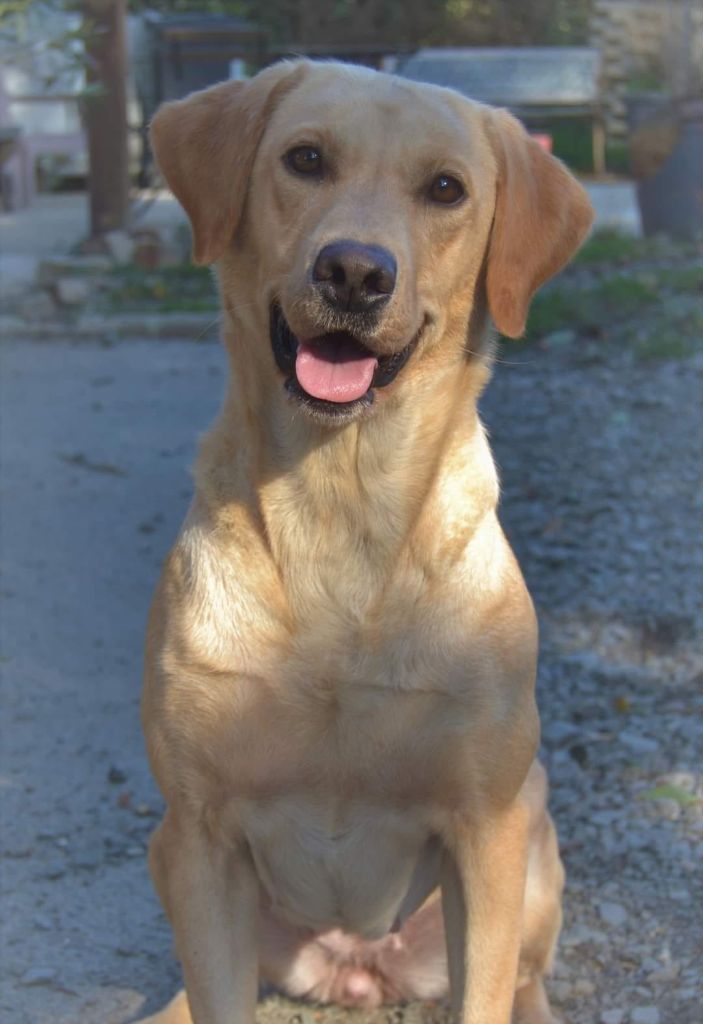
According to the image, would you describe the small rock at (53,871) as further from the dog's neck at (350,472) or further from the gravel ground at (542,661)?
the dog's neck at (350,472)

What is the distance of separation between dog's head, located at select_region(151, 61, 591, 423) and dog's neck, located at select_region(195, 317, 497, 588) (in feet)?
0.22

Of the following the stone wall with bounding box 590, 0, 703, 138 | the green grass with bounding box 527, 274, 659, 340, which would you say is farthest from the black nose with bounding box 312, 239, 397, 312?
the stone wall with bounding box 590, 0, 703, 138

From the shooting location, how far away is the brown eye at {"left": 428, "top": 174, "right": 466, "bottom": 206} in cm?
275

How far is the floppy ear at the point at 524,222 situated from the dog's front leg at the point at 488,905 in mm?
956

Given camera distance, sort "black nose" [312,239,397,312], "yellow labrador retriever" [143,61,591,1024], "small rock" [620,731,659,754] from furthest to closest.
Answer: "small rock" [620,731,659,754] < "yellow labrador retriever" [143,61,591,1024] < "black nose" [312,239,397,312]

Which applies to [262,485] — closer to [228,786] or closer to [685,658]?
[228,786]

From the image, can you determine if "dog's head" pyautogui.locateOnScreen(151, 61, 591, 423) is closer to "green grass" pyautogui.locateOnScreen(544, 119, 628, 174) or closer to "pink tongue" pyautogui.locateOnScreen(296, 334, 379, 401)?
"pink tongue" pyautogui.locateOnScreen(296, 334, 379, 401)

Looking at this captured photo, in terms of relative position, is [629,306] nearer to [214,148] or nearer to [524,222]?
[524,222]

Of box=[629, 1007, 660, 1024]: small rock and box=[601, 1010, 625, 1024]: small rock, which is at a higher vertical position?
box=[629, 1007, 660, 1024]: small rock

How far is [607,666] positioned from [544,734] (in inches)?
18.5

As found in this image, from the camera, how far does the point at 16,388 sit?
7.66 meters

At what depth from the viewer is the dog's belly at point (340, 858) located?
2662 mm

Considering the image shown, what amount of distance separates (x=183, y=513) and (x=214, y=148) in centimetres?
313

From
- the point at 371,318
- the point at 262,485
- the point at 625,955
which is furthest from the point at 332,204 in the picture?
the point at 625,955
